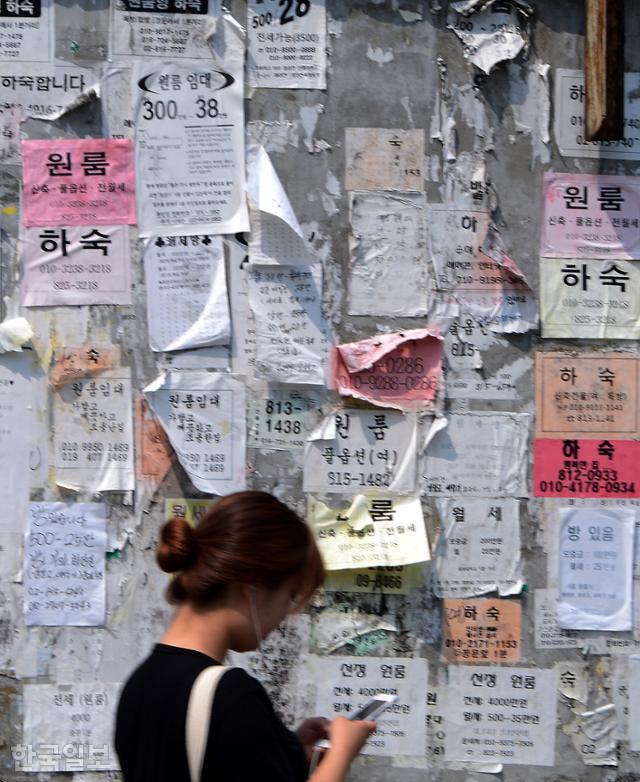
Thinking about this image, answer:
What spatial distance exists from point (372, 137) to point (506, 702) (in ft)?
6.07

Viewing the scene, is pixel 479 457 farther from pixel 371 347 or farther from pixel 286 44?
pixel 286 44

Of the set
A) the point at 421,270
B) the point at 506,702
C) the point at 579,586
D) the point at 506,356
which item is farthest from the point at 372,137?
the point at 506,702

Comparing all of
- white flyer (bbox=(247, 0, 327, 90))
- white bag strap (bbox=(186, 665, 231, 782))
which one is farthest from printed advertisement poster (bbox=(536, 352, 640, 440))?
white bag strap (bbox=(186, 665, 231, 782))

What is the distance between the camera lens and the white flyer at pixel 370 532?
319 centimetres

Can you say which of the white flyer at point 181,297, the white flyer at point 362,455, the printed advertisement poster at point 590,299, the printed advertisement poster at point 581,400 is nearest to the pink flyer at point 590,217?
the printed advertisement poster at point 590,299

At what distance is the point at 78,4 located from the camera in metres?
3.17

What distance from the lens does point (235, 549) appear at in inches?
76.0

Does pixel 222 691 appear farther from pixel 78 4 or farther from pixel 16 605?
pixel 78 4

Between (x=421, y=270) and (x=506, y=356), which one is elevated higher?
(x=421, y=270)

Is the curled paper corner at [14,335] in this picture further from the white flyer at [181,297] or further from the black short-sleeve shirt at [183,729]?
the black short-sleeve shirt at [183,729]

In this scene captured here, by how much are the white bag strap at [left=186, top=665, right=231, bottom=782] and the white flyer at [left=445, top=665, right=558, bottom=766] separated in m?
1.63

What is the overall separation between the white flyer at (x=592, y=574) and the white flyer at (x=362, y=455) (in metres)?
0.54

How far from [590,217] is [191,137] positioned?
129cm

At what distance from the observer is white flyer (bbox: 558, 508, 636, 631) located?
3.25m
